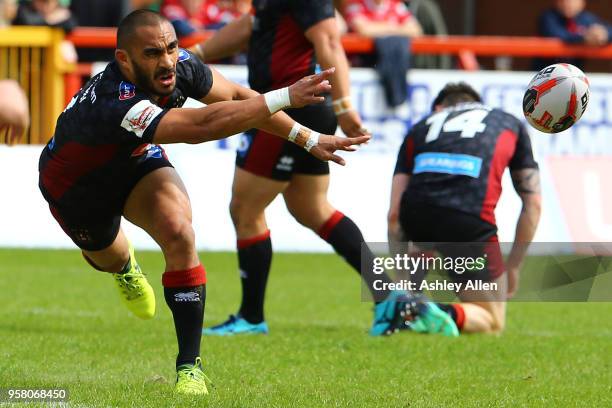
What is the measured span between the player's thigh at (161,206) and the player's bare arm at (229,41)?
2.19 m

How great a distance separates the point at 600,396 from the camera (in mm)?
6043

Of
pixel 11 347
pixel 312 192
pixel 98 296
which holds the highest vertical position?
pixel 312 192

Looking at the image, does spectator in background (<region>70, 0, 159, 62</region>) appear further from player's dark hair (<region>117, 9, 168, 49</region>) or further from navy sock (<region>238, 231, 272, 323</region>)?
player's dark hair (<region>117, 9, 168, 49</region>)

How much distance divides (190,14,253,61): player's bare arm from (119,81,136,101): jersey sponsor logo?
2689 mm

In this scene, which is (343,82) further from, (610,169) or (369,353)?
(610,169)

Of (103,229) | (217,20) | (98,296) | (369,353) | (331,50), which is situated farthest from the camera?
(217,20)

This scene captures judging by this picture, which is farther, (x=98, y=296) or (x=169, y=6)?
(x=169, y=6)

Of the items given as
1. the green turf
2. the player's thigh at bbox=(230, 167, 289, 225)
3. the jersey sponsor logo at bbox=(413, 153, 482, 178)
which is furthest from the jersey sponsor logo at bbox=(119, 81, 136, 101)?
the jersey sponsor logo at bbox=(413, 153, 482, 178)

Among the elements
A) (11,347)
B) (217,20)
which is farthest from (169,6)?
(11,347)

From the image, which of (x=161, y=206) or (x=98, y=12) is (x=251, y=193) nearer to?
(x=161, y=206)

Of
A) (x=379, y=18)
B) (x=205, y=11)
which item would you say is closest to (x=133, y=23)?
(x=205, y=11)

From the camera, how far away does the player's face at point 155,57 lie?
5.87 m

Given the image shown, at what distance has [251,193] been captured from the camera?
8211mm

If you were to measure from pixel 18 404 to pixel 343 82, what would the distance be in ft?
11.2
